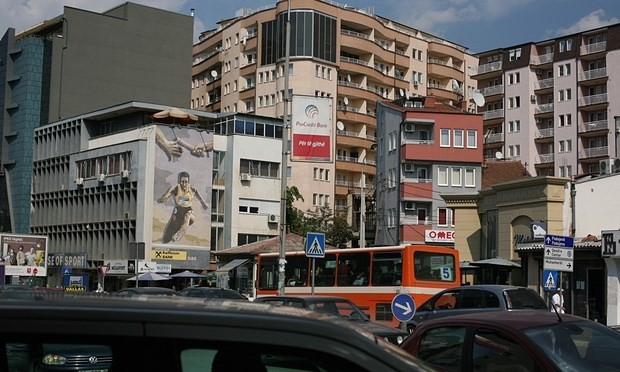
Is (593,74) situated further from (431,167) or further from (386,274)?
(386,274)

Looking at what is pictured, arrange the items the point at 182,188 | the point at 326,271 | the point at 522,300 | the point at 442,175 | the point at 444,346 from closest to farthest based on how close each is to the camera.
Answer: the point at 444,346
the point at 522,300
the point at 326,271
the point at 442,175
the point at 182,188

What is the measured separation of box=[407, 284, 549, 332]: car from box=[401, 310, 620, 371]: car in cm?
1107

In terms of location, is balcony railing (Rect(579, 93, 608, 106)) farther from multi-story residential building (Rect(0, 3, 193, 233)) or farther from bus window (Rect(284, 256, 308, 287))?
bus window (Rect(284, 256, 308, 287))

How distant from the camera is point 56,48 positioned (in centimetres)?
7912

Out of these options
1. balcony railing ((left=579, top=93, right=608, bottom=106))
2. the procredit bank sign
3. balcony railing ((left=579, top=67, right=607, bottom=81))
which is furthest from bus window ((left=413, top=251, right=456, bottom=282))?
balcony railing ((left=579, top=67, right=607, bottom=81))

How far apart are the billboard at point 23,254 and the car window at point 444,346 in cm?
5465

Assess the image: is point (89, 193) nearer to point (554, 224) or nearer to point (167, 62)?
point (167, 62)

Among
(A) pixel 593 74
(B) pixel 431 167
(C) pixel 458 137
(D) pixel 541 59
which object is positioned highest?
(D) pixel 541 59

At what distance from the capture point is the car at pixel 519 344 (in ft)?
25.0

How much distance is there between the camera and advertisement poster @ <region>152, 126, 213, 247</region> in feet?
222

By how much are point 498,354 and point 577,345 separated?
2.39ft

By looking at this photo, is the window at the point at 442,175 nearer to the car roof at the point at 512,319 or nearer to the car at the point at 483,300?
the car at the point at 483,300

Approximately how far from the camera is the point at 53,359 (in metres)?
2.86

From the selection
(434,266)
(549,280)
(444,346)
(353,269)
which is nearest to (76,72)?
(353,269)
